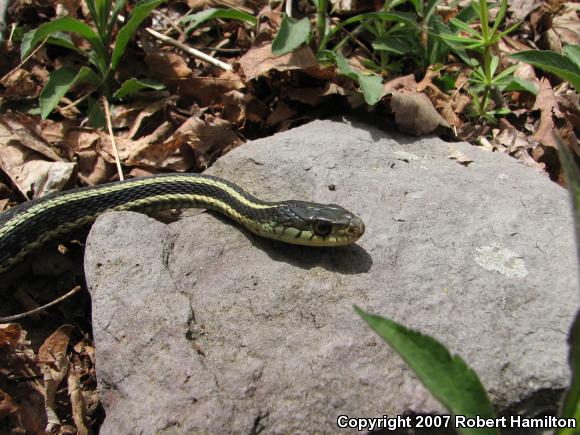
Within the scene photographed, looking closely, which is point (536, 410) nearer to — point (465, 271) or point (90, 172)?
point (465, 271)

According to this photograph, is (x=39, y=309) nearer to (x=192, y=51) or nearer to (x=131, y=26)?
(x=131, y=26)

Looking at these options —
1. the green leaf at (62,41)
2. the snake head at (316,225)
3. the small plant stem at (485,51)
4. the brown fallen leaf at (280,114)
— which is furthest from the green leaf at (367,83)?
the green leaf at (62,41)

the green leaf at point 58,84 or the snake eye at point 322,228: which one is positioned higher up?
the snake eye at point 322,228

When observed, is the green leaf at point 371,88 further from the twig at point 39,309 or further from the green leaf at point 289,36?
the twig at point 39,309

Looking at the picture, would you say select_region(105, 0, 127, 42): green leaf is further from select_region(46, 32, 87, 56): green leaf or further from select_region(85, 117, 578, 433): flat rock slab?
select_region(85, 117, 578, 433): flat rock slab

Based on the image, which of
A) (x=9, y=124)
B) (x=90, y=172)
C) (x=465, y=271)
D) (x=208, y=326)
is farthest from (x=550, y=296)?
(x=9, y=124)

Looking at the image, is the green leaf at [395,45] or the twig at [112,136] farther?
the green leaf at [395,45]

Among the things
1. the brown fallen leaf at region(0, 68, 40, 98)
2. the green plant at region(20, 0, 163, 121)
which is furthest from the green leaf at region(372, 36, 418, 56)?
the brown fallen leaf at region(0, 68, 40, 98)
